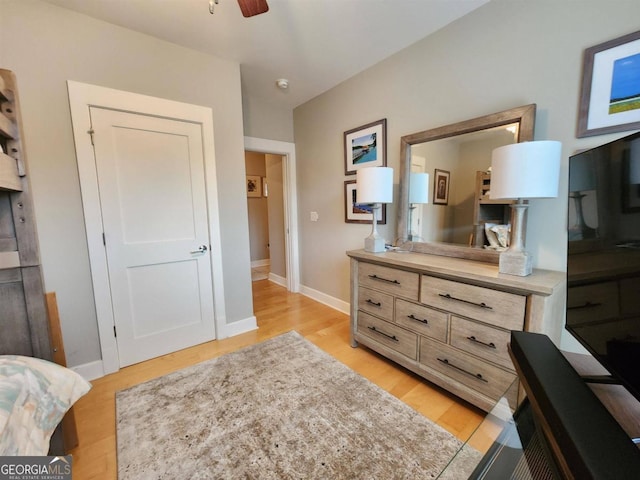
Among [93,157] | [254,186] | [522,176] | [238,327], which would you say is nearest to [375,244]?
[522,176]

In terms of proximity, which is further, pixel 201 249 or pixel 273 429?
pixel 201 249

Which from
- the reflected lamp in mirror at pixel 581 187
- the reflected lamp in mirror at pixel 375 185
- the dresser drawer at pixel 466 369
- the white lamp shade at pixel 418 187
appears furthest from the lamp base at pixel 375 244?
the reflected lamp in mirror at pixel 581 187

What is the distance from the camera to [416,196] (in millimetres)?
2211

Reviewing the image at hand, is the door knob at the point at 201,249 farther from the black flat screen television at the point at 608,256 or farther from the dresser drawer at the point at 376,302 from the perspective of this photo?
the black flat screen television at the point at 608,256

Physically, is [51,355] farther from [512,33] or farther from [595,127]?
[512,33]

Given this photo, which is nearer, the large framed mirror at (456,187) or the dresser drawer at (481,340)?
the dresser drawer at (481,340)

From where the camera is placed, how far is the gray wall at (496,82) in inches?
56.1

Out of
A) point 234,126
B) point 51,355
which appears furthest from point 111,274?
point 234,126

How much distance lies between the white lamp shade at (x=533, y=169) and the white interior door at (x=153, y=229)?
2.32m

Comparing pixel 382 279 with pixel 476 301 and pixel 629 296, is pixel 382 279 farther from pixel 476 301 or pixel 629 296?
pixel 629 296

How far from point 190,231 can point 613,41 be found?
9.94 ft

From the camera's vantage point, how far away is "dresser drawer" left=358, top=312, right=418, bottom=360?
6.10 ft

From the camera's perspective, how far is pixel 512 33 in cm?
163

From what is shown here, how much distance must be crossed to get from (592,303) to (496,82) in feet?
5.14
